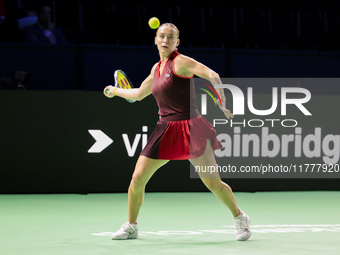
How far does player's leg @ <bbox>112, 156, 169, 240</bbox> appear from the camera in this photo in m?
3.88

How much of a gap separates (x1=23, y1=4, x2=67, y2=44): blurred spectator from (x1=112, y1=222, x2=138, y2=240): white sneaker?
5.15 meters

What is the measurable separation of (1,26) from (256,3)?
17.5ft

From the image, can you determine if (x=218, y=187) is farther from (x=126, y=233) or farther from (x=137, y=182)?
(x=126, y=233)

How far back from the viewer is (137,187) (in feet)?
12.8

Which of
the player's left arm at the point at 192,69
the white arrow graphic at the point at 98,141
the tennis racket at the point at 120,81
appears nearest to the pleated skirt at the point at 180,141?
the player's left arm at the point at 192,69

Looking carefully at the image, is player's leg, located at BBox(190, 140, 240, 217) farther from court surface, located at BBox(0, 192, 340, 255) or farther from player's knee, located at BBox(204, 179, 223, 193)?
court surface, located at BBox(0, 192, 340, 255)

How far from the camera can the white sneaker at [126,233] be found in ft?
12.9

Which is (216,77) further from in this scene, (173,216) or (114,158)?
(114,158)

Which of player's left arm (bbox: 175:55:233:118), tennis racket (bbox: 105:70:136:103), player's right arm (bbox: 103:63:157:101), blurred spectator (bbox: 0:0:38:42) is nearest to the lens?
player's left arm (bbox: 175:55:233:118)

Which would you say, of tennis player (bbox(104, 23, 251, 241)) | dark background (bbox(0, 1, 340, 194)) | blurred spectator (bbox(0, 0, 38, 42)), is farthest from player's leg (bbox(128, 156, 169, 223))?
blurred spectator (bbox(0, 0, 38, 42))

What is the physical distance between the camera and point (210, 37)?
9.80 meters

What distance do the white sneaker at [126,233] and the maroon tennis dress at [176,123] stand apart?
582 millimetres

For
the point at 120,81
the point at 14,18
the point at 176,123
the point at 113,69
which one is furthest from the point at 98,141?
the point at 14,18

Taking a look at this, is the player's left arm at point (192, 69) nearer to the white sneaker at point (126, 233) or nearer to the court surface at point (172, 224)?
the court surface at point (172, 224)
